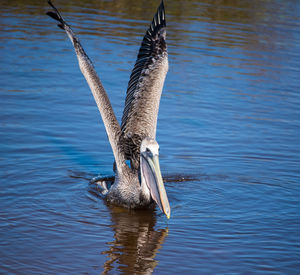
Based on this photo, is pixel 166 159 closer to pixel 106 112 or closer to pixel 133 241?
pixel 106 112

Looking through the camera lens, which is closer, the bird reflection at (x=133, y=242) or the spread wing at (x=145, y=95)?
the bird reflection at (x=133, y=242)

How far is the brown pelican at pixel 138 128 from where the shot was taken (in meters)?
5.45

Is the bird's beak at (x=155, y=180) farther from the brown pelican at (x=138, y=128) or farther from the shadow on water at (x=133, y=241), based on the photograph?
the shadow on water at (x=133, y=241)

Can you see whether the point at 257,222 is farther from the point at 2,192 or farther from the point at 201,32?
the point at 201,32

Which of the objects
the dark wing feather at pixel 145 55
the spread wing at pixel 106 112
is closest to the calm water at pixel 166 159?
the spread wing at pixel 106 112

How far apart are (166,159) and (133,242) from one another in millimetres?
2288

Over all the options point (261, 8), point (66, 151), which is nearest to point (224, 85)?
point (66, 151)

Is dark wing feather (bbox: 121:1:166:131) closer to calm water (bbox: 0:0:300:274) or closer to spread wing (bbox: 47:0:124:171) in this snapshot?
spread wing (bbox: 47:0:124:171)

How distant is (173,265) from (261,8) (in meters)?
18.3

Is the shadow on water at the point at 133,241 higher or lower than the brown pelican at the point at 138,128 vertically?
lower

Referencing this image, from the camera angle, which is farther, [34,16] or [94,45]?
[34,16]

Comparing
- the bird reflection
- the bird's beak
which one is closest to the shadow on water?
the bird reflection

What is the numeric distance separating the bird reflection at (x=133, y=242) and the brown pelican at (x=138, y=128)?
0.20 meters

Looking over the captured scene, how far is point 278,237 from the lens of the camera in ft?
17.4
